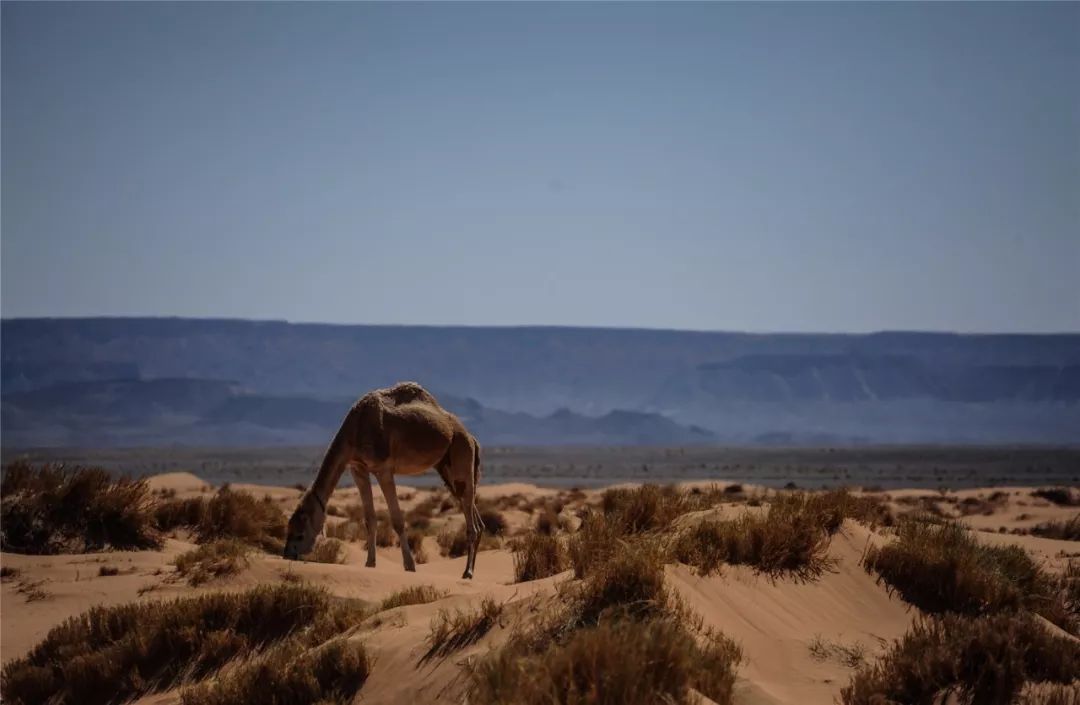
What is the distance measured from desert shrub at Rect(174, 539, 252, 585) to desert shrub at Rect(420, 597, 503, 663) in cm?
537

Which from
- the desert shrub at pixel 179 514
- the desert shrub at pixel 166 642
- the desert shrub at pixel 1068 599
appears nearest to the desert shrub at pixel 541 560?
the desert shrub at pixel 166 642

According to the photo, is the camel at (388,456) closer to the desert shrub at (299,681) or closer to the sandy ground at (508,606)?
the sandy ground at (508,606)

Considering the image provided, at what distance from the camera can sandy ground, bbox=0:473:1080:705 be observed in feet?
27.3

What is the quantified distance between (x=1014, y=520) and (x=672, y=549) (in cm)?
1787

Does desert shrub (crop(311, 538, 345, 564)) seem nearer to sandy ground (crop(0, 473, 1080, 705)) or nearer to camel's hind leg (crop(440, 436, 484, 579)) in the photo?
sandy ground (crop(0, 473, 1080, 705))

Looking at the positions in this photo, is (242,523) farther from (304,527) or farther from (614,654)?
(614,654)

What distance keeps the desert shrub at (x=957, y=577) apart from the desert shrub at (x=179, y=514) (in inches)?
479

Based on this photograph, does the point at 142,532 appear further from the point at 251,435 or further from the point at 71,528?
the point at 251,435

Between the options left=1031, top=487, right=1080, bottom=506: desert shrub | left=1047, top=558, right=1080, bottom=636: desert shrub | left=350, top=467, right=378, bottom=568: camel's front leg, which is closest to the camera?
left=1047, top=558, right=1080, bottom=636: desert shrub

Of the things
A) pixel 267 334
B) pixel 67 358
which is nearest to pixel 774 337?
pixel 267 334

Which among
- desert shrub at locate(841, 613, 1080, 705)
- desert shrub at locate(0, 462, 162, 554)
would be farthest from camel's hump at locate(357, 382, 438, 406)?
desert shrub at locate(841, 613, 1080, 705)

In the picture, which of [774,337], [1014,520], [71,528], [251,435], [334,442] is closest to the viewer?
[334,442]

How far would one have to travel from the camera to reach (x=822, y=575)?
10672 mm

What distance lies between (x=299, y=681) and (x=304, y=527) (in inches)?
255
